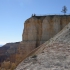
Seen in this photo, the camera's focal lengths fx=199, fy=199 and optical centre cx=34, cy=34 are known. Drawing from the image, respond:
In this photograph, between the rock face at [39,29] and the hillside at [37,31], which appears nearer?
the hillside at [37,31]

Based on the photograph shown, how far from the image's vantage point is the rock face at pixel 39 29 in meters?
38.5

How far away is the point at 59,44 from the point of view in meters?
12.9

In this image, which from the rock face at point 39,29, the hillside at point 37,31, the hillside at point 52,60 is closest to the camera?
the hillside at point 52,60

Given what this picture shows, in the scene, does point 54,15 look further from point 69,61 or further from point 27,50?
point 69,61

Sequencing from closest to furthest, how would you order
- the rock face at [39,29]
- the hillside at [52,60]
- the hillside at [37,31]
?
the hillside at [52,60] → the hillside at [37,31] → the rock face at [39,29]

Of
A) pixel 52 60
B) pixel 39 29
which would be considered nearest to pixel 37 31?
pixel 39 29

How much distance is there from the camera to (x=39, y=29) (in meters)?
40.5

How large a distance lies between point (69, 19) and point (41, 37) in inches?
258

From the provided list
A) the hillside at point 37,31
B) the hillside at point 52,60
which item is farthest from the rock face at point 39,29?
the hillside at point 52,60

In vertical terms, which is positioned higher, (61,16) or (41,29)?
(61,16)

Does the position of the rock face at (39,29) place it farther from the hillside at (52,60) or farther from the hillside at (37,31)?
the hillside at (52,60)

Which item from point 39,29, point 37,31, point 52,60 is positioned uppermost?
point 39,29

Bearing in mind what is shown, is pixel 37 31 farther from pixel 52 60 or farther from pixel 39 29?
pixel 52 60

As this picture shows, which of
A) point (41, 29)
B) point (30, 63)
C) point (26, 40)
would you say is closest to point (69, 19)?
point (41, 29)
